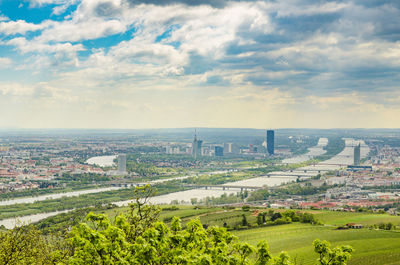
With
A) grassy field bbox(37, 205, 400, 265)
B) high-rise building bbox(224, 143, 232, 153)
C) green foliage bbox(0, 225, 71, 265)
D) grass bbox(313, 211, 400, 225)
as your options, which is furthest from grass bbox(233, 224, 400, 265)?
high-rise building bbox(224, 143, 232, 153)

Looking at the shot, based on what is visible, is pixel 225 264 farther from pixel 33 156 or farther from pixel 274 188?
pixel 33 156

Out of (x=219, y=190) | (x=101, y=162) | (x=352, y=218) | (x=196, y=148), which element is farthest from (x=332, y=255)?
(x=196, y=148)

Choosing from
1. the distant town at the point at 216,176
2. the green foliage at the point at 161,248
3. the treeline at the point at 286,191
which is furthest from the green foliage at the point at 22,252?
the treeline at the point at 286,191

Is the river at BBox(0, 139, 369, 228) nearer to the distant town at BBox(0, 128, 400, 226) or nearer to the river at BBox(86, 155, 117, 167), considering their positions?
the distant town at BBox(0, 128, 400, 226)

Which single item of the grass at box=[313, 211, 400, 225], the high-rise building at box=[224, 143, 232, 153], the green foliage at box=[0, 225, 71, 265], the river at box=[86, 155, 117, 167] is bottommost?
the river at box=[86, 155, 117, 167]

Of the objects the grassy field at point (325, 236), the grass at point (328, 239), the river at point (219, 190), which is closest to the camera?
the grass at point (328, 239)

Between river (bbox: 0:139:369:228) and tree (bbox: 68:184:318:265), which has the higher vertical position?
tree (bbox: 68:184:318:265)

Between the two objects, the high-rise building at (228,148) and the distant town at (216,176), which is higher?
the high-rise building at (228,148)

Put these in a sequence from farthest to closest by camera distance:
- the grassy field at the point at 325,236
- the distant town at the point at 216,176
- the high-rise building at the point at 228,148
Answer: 1. the high-rise building at the point at 228,148
2. the distant town at the point at 216,176
3. the grassy field at the point at 325,236

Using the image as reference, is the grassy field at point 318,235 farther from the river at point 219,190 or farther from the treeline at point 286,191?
the treeline at point 286,191

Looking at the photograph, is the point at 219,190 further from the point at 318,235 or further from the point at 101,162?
the point at 101,162

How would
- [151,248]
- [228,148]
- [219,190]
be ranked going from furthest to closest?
[228,148] → [219,190] → [151,248]
